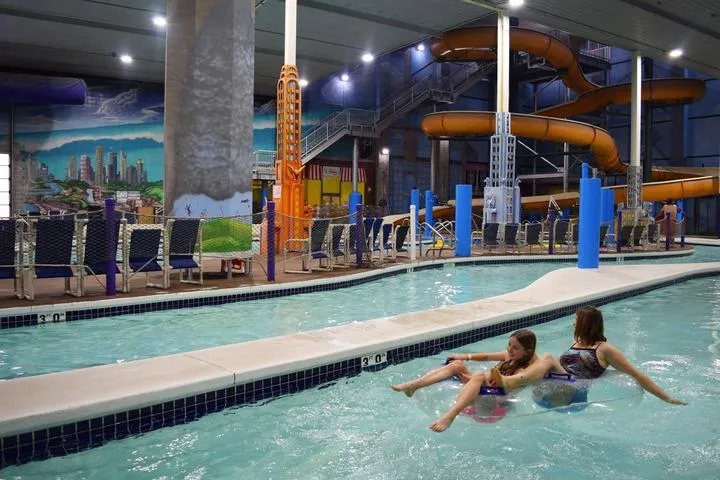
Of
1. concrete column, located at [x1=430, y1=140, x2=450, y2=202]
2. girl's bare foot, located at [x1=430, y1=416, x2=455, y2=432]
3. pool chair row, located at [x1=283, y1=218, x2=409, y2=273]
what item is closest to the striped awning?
concrete column, located at [x1=430, y1=140, x2=450, y2=202]

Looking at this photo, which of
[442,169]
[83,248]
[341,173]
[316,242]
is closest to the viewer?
[83,248]

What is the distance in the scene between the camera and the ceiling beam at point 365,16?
1653 centimetres

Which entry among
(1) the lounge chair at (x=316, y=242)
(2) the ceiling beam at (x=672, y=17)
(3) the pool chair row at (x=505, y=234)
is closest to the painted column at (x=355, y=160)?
(3) the pool chair row at (x=505, y=234)

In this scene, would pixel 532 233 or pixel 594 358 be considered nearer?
pixel 594 358

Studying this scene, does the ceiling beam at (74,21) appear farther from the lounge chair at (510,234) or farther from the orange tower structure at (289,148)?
the lounge chair at (510,234)

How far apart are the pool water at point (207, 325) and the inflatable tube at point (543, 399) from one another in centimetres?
273

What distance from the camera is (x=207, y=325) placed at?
22.1 feet

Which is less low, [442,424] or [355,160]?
[355,160]

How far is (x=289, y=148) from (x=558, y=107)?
56.5 feet

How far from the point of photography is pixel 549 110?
27.3 meters

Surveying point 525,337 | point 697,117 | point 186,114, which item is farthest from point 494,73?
point 525,337

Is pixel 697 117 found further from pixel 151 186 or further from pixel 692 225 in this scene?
pixel 151 186

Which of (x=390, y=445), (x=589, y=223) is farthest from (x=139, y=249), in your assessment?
(x=589, y=223)

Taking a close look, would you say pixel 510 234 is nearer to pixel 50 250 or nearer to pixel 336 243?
pixel 336 243
